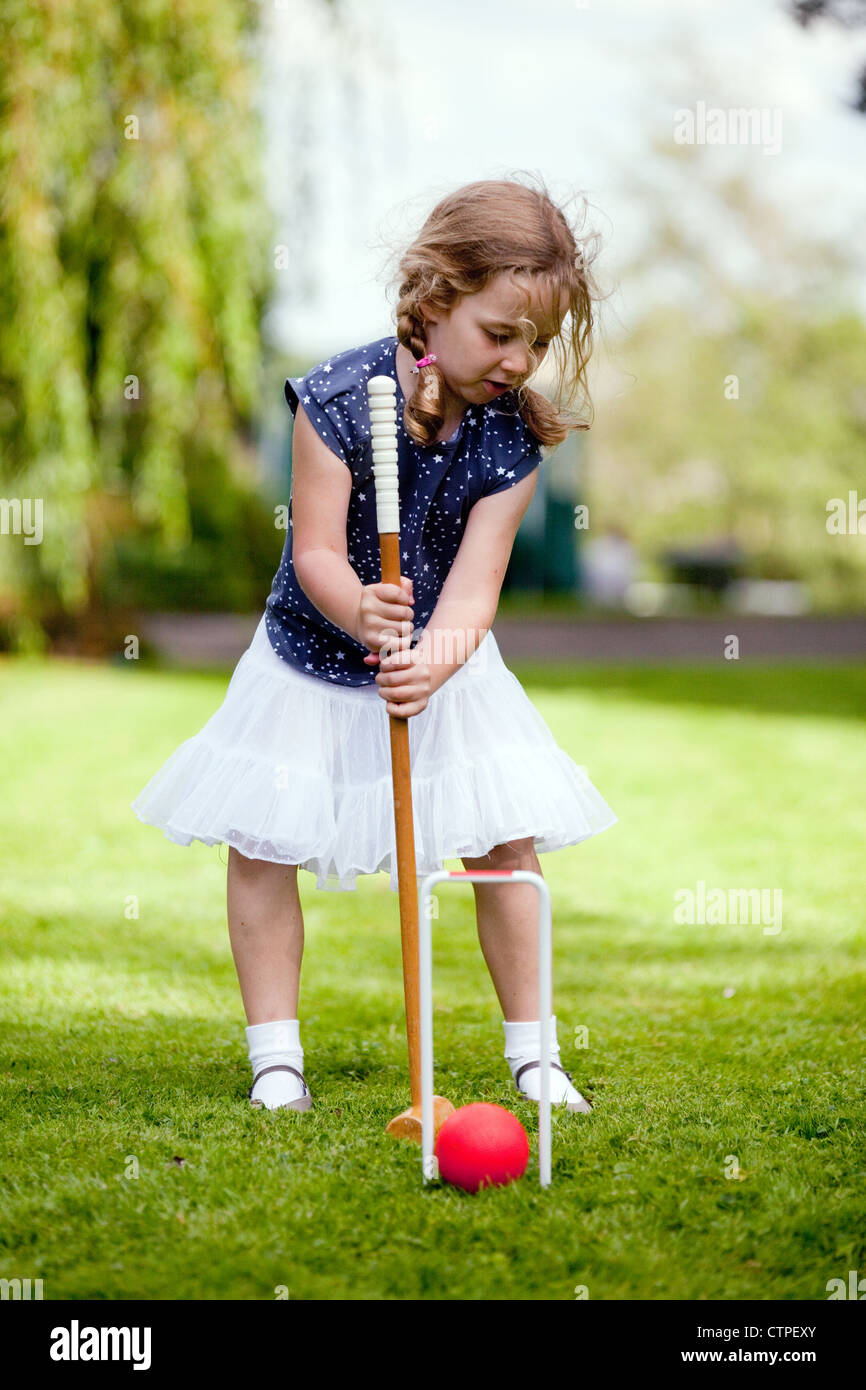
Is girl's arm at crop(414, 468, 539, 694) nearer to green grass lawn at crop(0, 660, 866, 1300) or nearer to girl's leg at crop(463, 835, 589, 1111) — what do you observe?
girl's leg at crop(463, 835, 589, 1111)

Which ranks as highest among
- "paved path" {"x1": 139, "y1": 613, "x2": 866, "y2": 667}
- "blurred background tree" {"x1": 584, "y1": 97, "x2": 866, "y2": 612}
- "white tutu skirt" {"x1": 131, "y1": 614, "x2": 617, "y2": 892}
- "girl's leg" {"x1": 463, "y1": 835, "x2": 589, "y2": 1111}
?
"blurred background tree" {"x1": 584, "y1": 97, "x2": 866, "y2": 612}

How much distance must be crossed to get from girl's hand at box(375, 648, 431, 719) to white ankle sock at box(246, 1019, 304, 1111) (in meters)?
0.73

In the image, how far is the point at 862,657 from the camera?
14.8m

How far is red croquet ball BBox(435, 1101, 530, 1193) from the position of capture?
236 centimetres

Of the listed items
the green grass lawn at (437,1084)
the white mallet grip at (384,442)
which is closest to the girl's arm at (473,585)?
the white mallet grip at (384,442)

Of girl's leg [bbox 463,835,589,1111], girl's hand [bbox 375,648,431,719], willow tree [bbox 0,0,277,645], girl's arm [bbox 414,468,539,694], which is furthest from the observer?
willow tree [bbox 0,0,277,645]

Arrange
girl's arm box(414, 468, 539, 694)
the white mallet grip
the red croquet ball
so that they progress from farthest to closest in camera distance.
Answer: girl's arm box(414, 468, 539, 694), the white mallet grip, the red croquet ball

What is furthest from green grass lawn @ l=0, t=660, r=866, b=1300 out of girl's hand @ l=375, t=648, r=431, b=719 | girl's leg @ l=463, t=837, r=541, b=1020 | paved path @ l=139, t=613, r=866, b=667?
paved path @ l=139, t=613, r=866, b=667

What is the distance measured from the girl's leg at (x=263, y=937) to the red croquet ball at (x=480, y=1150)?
0.65m

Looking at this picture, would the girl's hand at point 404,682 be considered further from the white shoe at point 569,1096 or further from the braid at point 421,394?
the white shoe at point 569,1096

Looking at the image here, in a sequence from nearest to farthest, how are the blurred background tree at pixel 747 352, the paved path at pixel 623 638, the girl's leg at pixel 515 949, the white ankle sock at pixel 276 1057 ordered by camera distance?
the white ankle sock at pixel 276 1057, the girl's leg at pixel 515 949, the paved path at pixel 623 638, the blurred background tree at pixel 747 352

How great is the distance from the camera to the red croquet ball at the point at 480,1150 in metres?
2.36

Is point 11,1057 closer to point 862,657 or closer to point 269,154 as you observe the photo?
point 269,154

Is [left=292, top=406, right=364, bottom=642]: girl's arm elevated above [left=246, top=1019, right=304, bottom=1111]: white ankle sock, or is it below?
above
